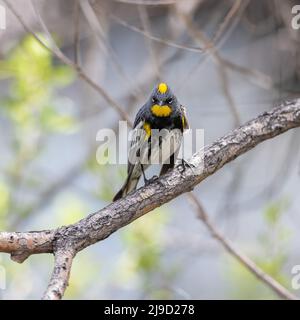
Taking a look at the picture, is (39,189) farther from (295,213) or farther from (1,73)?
(295,213)

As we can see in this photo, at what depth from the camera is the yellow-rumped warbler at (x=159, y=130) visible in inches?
132

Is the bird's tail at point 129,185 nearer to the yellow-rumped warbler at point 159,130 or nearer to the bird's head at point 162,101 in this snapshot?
the yellow-rumped warbler at point 159,130

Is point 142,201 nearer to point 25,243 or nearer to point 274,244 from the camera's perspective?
point 25,243

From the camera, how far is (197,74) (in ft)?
18.8

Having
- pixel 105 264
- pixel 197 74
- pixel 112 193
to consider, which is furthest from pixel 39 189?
pixel 197 74

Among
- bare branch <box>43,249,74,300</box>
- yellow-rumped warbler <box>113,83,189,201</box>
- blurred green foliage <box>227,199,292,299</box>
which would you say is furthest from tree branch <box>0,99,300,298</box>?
blurred green foliage <box>227,199,292,299</box>

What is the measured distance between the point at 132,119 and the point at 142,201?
210 cm

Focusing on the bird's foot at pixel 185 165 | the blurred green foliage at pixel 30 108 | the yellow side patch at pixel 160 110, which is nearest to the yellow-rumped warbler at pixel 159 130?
the yellow side patch at pixel 160 110

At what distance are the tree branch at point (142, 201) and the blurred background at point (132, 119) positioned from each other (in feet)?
1.69

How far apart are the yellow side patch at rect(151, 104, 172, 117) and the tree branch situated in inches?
17.5

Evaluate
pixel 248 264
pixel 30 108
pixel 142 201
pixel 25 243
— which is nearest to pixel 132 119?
pixel 30 108

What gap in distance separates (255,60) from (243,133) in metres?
2.76

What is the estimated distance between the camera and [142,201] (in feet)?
9.17

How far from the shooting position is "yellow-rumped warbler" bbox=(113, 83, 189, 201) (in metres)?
3.34
